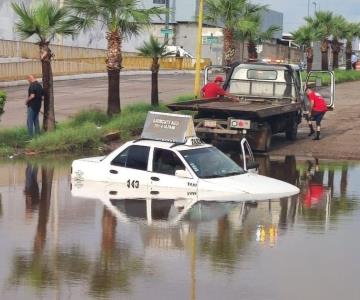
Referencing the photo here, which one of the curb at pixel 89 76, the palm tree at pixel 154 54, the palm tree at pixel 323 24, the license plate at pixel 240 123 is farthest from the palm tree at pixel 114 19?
the palm tree at pixel 323 24

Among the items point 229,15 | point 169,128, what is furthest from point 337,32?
point 169,128

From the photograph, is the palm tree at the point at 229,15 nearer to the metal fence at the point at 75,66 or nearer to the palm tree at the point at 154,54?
the metal fence at the point at 75,66

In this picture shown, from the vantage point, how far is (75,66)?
52.6 metres

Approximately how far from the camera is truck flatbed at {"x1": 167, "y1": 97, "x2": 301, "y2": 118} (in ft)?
72.3

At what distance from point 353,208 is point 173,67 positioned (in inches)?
1843

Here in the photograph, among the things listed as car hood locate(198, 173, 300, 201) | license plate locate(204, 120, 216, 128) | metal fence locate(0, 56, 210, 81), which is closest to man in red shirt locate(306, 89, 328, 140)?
license plate locate(204, 120, 216, 128)

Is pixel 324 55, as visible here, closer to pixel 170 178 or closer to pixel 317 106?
pixel 317 106

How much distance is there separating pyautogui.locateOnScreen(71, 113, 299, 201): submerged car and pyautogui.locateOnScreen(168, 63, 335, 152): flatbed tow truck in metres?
5.52

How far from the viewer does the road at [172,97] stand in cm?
2492

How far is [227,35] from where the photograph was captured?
38062 millimetres

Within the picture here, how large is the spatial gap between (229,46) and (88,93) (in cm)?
727

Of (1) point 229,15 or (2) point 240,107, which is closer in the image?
(2) point 240,107

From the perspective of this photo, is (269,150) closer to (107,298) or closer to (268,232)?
(268,232)

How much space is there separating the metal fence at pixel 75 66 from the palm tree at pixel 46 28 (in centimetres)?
1541
